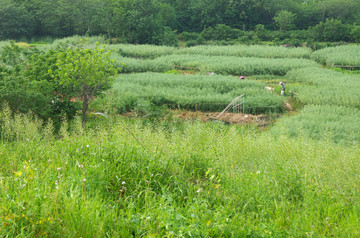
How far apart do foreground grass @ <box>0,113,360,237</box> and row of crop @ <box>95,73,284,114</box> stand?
6.89 m

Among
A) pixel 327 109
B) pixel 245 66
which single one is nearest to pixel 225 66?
pixel 245 66

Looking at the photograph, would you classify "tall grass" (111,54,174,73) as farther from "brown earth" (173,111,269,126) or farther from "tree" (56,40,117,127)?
"tree" (56,40,117,127)

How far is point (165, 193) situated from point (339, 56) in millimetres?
25953

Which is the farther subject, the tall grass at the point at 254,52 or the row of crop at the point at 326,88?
the tall grass at the point at 254,52

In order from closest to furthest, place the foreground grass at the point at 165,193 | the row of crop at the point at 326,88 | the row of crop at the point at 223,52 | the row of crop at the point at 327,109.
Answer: the foreground grass at the point at 165,193 → the row of crop at the point at 327,109 → the row of crop at the point at 326,88 → the row of crop at the point at 223,52

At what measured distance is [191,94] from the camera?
15.1m

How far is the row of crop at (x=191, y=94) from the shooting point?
13.4 m

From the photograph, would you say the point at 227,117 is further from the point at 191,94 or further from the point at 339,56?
the point at 339,56

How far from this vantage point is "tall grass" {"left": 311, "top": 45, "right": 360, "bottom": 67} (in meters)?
24.7

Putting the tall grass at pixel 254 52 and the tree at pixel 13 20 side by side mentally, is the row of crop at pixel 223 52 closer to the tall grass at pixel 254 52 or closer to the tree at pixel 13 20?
the tall grass at pixel 254 52

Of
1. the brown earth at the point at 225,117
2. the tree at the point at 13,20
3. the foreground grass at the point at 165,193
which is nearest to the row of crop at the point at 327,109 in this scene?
the brown earth at the point at 225,117

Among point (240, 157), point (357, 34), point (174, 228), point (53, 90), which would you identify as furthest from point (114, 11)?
point (174, 228)

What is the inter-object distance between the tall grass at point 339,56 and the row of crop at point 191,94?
10.8 metres

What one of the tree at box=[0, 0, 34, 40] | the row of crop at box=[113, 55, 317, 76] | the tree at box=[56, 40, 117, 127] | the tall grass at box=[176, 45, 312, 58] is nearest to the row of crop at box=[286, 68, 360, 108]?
the row of crop at box=[113, 55, 317, 76]
